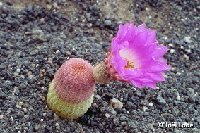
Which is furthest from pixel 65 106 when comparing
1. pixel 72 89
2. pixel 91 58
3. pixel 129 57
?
pixel 91 58

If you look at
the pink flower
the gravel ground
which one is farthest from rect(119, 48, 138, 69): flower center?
the gravel ground

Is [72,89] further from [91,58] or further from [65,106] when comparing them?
[91,58]

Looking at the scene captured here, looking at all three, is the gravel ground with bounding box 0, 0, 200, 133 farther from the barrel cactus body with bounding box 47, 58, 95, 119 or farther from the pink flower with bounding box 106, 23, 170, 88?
the pink flower with bounding box 106, 23, 170, 88

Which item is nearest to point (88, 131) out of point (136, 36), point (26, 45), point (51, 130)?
point (51, 130)

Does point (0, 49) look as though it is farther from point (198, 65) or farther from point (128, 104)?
point (198, 65)

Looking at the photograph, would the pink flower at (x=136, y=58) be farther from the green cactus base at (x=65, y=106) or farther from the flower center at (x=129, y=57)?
the green cactus base at (x=65, y=106)
